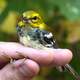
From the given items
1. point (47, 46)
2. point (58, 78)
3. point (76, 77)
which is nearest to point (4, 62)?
point (47, 46)

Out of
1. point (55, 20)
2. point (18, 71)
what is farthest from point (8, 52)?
point (55, 20)

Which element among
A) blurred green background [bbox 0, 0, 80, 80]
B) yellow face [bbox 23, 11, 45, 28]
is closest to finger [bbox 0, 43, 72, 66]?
yellow face [bbox 23, 11, 45, 28]

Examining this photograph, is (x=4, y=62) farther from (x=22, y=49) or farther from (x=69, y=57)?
(x=69, y=57)

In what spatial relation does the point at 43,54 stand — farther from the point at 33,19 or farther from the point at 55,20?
the point at 55,20

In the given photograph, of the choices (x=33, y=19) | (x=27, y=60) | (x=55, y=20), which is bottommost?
(x=55, y=20)

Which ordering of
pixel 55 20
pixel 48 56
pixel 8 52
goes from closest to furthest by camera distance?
pixel 48 56 < pixel 8 52 < pixel 55 20

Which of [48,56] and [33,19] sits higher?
[33,19]

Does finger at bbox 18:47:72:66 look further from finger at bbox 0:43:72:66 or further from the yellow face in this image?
the yellow face

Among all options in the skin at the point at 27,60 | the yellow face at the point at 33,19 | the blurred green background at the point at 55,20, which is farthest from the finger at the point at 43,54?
the blurred green background at the point at 55,20
